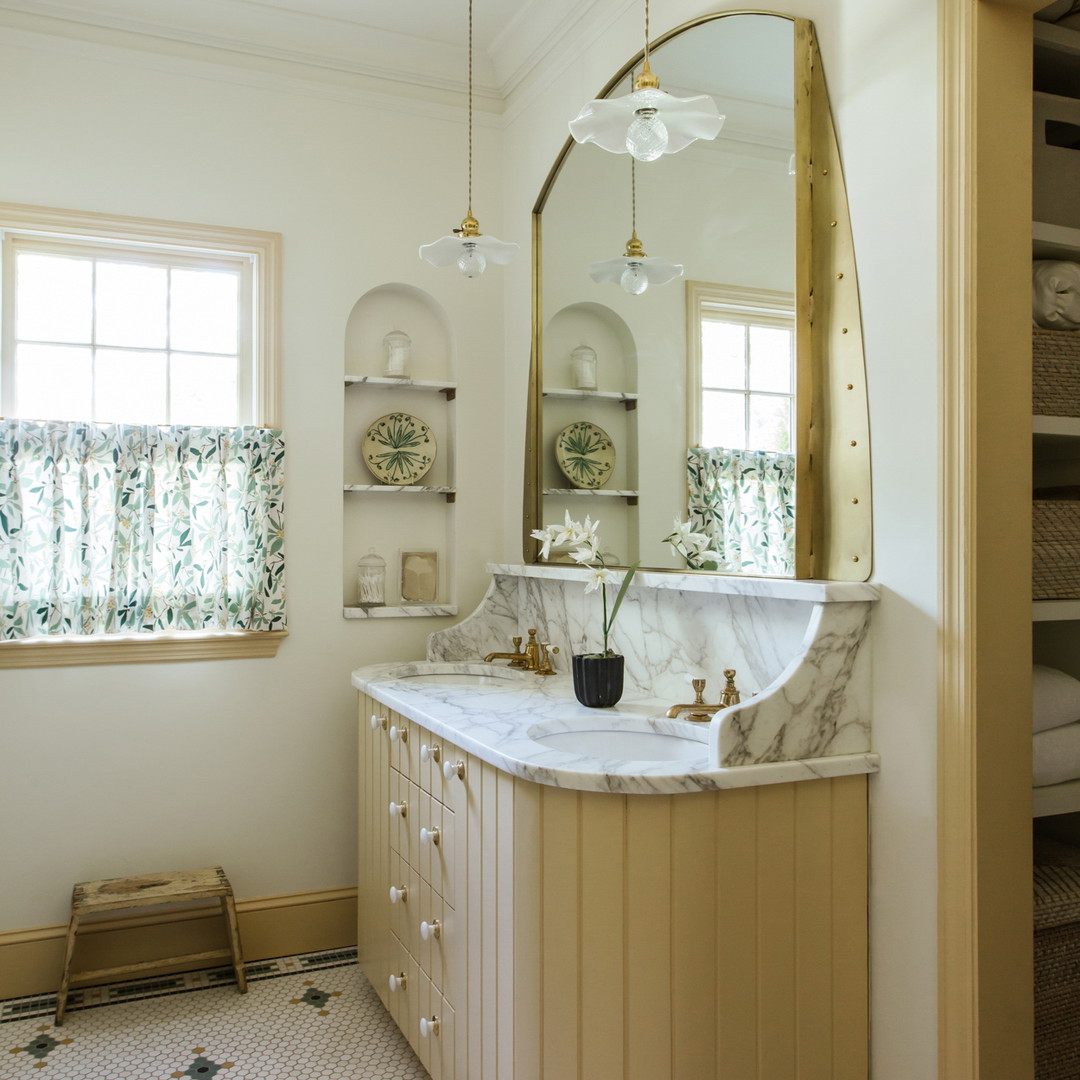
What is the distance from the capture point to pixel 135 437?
2.83 meters

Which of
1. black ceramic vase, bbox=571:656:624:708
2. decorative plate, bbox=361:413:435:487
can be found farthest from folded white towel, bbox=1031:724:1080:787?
decorative plate, bbox=361:413:435:487

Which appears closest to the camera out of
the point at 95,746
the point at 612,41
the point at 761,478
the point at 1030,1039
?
the point at 1030,1039

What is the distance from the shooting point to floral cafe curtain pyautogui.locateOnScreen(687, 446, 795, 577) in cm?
196

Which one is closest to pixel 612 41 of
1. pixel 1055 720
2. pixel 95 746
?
pixel 1055 720

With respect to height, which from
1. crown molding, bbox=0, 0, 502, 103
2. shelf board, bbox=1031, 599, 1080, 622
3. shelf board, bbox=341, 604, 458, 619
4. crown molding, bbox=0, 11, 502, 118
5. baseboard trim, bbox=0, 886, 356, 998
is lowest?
baseboard trim, bbox=0, 886, 356, 998

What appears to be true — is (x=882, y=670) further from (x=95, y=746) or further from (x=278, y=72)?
(x=278, y=72)

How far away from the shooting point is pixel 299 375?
3043mm

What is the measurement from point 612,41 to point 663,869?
2.10 m

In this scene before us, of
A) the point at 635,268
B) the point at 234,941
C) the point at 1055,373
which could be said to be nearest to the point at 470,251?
the point at 635,268

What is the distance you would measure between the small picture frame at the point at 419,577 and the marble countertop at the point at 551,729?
0.29 m

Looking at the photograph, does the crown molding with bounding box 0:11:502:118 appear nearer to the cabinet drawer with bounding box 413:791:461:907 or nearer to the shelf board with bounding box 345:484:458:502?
the shelf board with bounding box 345:484:458:502

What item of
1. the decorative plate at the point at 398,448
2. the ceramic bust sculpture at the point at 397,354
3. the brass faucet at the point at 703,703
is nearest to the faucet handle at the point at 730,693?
the brass faucet at the point at 703,703

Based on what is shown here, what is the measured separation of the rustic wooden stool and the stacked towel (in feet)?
6.91

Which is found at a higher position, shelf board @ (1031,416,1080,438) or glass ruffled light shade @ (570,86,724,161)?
glass ruffled light shade @ (570,86,724,161)
